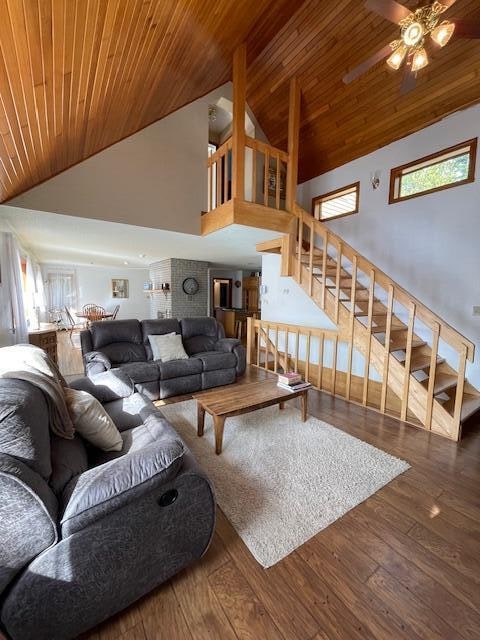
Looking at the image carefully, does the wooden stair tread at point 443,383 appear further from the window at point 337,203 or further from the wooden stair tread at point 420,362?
the window at point 337,203

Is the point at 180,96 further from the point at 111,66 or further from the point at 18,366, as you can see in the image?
→ the point at 18,366

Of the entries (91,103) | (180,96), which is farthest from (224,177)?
(91,103)

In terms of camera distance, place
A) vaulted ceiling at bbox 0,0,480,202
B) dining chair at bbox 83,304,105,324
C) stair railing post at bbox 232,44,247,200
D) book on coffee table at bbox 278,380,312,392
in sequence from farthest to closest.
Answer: dining chair at bbox 83,304,105,324, stair railing post at bbox 232,44,247,200, book on coffee table at bbox 278,380,312,392, vaulted ceiling at bbox 0,0,480,202

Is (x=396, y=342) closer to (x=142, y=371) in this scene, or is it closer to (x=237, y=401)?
(x=237, y=401)

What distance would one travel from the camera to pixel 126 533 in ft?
3.32

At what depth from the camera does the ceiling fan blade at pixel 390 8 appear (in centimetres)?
173

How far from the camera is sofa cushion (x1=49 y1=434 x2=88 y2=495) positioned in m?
1.08

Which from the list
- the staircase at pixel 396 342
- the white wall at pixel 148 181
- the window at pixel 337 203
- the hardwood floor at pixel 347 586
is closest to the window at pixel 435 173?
the window at pixel 337 203

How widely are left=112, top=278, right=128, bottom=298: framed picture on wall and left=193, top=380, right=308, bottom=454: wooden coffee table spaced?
8696 mm

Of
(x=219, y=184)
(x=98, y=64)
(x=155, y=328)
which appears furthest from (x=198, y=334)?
(x=98, y=64)

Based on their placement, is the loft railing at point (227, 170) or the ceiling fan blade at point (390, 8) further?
the loft railing at point (227, 170)

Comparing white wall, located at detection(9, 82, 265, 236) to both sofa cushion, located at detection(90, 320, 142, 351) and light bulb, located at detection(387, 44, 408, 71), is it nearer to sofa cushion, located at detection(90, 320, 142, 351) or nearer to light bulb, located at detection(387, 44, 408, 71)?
sofa cushion, located at detection(90, 320, 142, 351)

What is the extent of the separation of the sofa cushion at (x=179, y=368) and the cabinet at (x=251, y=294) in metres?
5.87

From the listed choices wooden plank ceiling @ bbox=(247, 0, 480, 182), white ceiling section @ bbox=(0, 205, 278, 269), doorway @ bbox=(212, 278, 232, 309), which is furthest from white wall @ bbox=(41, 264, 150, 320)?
wooden plank ceiling @ bbox=(247, 0, 480, 182)
